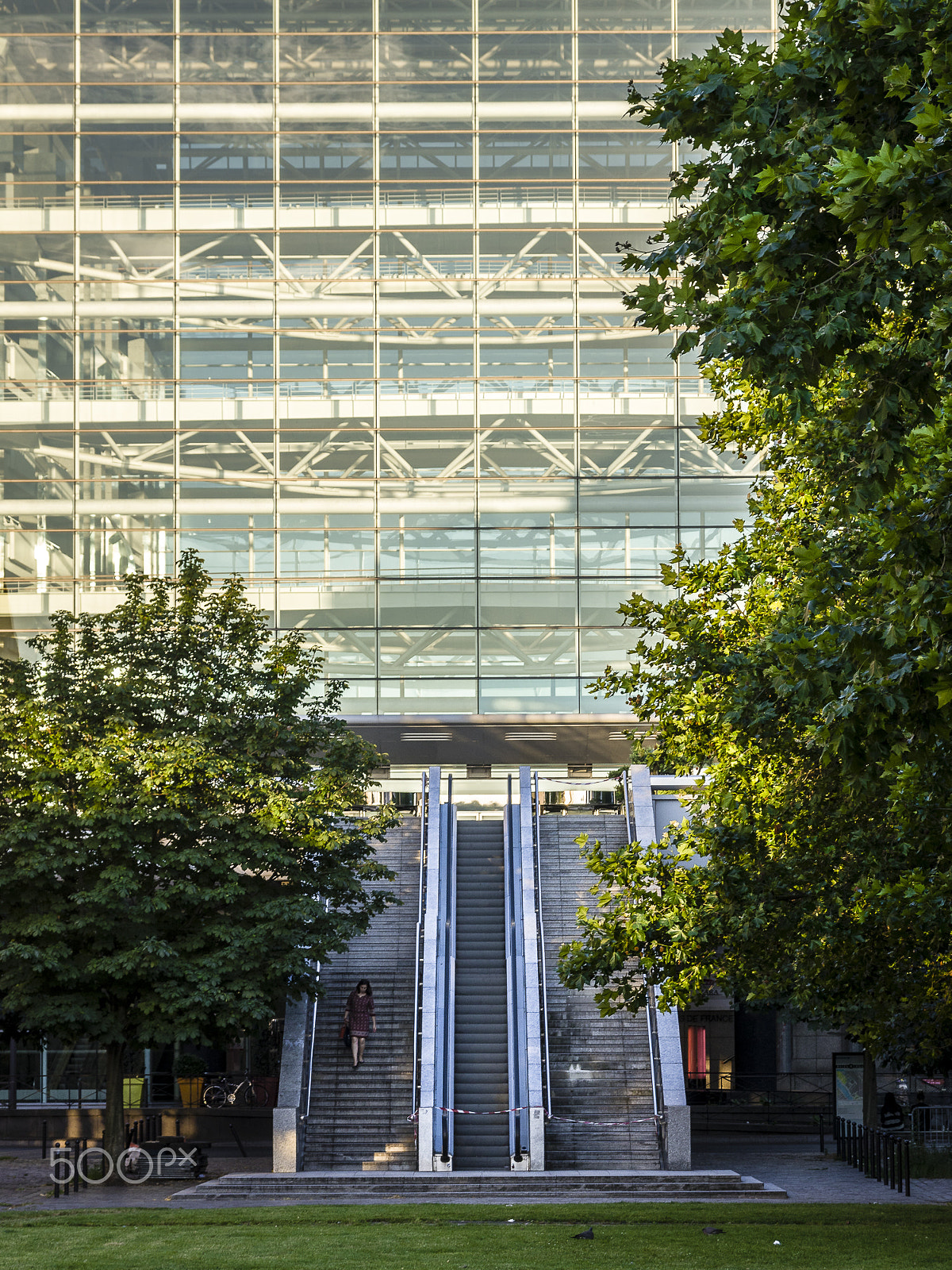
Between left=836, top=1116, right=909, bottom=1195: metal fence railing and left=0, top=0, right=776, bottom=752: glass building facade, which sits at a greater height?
left=0, top=0, right=776, bottom=752: glass building facade

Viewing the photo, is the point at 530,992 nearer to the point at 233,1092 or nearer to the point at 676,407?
the point at 233,1092

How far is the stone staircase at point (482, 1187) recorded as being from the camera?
1800 cm

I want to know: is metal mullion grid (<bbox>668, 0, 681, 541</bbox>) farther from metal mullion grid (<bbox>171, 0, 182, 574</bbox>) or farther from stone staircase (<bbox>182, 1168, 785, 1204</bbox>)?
stone staircase (<bbox>182, 1168, 785, 1204</bbox>)

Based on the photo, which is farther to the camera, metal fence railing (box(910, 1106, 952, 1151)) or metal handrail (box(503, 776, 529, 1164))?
metal fence railing (box(910, 1106, 952, 1151))

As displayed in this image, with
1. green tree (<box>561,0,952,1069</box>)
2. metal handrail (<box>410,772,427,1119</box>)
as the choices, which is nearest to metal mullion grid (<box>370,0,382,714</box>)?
metal handrail (<box>410,772,427,1119</box>)

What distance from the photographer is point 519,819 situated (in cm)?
2642

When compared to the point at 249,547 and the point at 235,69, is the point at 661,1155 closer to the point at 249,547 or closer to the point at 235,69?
the point at 249,547

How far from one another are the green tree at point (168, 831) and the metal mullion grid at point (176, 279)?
15.2 metres

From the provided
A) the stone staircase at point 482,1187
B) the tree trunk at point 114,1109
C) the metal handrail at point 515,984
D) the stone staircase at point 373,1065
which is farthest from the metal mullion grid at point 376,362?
the stone staircase at point 482,1187

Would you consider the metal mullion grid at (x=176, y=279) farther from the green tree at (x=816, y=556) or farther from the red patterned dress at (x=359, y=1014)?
the green tree at (x=816, y=556)

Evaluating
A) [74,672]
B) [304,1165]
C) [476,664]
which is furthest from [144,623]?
[476,664]

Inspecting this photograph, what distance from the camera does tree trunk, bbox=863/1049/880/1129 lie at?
2283cm

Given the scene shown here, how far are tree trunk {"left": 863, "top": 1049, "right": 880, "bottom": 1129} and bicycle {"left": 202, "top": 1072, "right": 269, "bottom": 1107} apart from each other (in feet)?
33.2

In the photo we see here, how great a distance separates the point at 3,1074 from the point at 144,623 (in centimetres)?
1128
